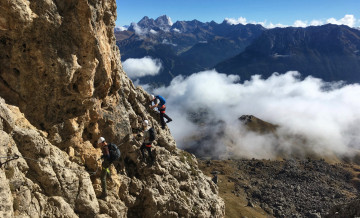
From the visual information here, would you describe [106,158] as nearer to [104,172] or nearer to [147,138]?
[104,172]

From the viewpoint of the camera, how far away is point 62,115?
19656mm

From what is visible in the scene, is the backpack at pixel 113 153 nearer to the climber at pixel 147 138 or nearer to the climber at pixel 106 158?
the climber at pixel 106 158

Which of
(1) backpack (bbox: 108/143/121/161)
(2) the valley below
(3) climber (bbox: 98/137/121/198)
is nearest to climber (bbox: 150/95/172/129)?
(1) backpack (bbox: 108/143/121/161)

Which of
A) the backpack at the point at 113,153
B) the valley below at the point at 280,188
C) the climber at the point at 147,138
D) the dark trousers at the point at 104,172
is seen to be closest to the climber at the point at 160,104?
the climber at the point at 147,138

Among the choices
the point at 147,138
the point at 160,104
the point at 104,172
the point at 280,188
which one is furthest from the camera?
the point at 280,188

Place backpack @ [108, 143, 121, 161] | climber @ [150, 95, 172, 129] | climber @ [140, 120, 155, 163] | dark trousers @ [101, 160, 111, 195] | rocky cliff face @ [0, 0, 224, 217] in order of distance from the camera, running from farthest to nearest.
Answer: climber @ [150, 95, 172, 129]
climber @ [140, 120, 155, 163]
dark trousers @ [101, 160, 111, 195]
backpack @ [108, 143, 121, 161]
rocky cliff face @ [0, 0, 224, 217]

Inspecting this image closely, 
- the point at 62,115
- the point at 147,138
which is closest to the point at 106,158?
the point at 62,115

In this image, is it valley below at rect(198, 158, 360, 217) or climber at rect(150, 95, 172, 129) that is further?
valley below at rect(198, 158, 360, 217)

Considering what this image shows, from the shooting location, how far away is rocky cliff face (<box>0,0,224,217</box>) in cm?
1538

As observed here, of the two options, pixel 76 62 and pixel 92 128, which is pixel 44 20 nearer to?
pixel 76 62

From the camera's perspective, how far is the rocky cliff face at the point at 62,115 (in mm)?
15383

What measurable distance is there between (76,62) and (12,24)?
4.46m

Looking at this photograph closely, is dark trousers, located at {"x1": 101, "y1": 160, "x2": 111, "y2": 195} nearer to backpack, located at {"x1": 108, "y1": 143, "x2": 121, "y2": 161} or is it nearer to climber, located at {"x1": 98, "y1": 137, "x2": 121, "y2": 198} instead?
climber, located at {"x1": 98, "y1": 137, "x2": 121, "y2": 198}

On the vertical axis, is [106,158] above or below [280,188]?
below
